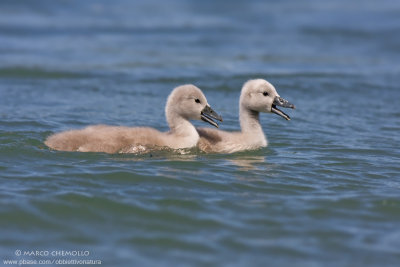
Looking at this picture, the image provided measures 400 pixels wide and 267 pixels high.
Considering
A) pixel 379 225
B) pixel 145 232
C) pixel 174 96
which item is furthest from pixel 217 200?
pixel 174 96

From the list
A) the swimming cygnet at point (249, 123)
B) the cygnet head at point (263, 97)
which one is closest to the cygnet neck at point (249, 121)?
the swimming cygnet at point (249, 123)

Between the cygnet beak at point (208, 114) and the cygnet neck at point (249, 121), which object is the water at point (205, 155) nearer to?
the cygnet neck at point (249, 121)

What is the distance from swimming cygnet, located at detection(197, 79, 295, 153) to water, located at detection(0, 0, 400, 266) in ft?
0.69

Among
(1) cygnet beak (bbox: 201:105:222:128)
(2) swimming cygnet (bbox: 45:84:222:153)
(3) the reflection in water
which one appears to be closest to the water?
(3) the reflection in water

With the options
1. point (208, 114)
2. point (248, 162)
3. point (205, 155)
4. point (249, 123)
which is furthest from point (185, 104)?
point (248, 162)

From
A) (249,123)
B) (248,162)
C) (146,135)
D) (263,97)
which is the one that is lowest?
(248,162)

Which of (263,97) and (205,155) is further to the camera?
(263,97)

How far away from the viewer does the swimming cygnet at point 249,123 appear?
958 centimetres

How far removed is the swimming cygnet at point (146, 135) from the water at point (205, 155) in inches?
7.6

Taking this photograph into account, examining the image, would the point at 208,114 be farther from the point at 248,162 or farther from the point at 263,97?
the point at 248,162

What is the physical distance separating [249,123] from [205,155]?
117cm

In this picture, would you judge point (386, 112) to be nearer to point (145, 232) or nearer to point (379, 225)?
point (379, 225)

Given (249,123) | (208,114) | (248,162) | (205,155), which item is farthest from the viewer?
(249,123)

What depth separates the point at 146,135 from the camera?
9.03 m
